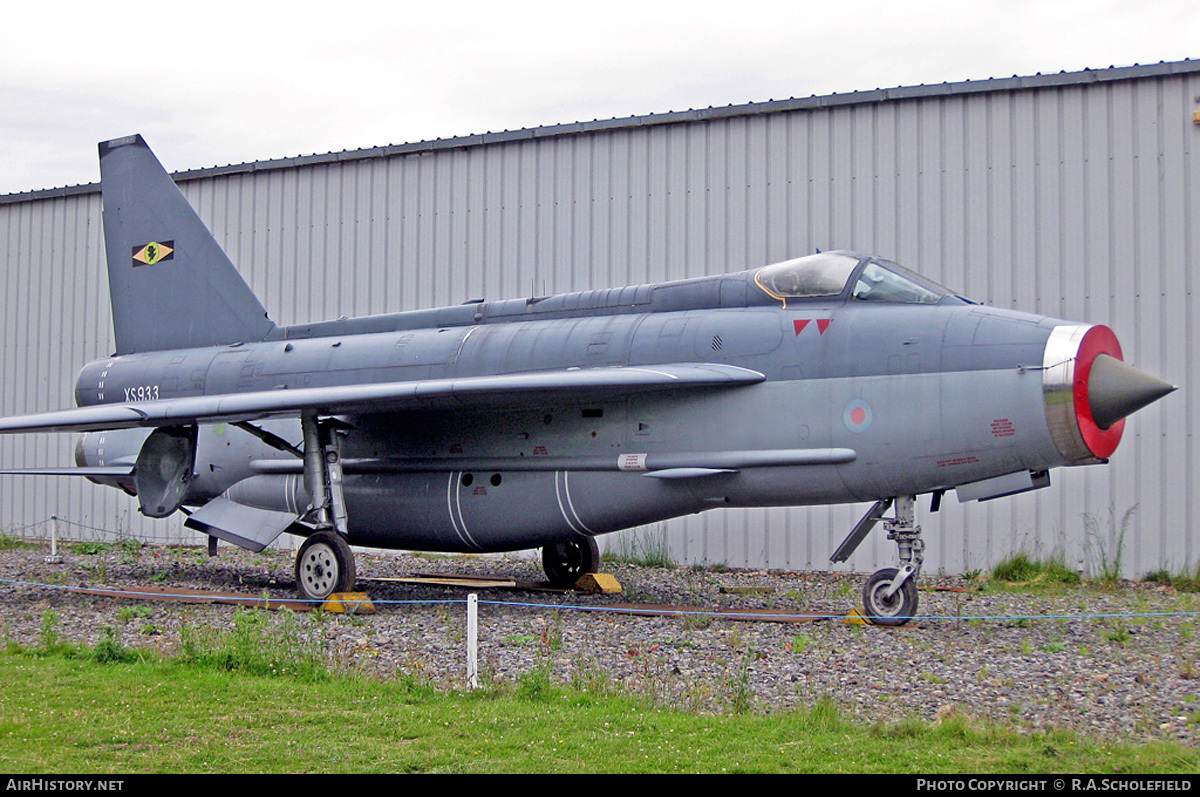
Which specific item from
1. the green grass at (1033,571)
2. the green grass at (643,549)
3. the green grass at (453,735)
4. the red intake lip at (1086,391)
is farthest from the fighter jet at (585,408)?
the green grass at (1033,571)

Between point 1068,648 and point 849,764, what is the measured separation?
4112 millimetres

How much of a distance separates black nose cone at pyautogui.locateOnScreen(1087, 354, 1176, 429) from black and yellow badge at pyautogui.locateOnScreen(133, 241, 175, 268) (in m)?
10.8

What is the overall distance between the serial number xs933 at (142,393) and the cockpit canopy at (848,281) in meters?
7.62

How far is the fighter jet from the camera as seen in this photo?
8.91 meters

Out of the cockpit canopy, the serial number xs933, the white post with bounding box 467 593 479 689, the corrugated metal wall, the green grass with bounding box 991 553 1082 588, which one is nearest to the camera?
the white post with bounding box 467 593 479 689

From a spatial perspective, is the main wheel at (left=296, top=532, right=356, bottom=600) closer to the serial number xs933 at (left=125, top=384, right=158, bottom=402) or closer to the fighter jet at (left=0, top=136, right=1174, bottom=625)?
the fighter jet at (left=0, top=136, right=1174, bottom=625)

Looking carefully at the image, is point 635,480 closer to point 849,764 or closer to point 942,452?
point 942,452

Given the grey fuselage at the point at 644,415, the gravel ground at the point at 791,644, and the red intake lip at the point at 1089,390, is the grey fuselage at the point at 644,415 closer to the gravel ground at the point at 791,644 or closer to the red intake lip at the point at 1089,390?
the red intake lip at the point at 1089,390

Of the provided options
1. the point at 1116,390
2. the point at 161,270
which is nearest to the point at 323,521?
the point at 161,270

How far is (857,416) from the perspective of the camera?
30.4 feet

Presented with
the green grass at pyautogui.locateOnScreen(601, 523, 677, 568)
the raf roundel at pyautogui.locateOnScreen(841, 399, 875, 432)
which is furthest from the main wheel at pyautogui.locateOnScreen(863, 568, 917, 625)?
the green grass at pyautogui.locateOnScreen(601, 523, 677, 568)

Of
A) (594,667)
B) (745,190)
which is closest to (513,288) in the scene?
(745,190)

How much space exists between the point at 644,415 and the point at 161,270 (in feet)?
24.1

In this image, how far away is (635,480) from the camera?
10.2 meters
